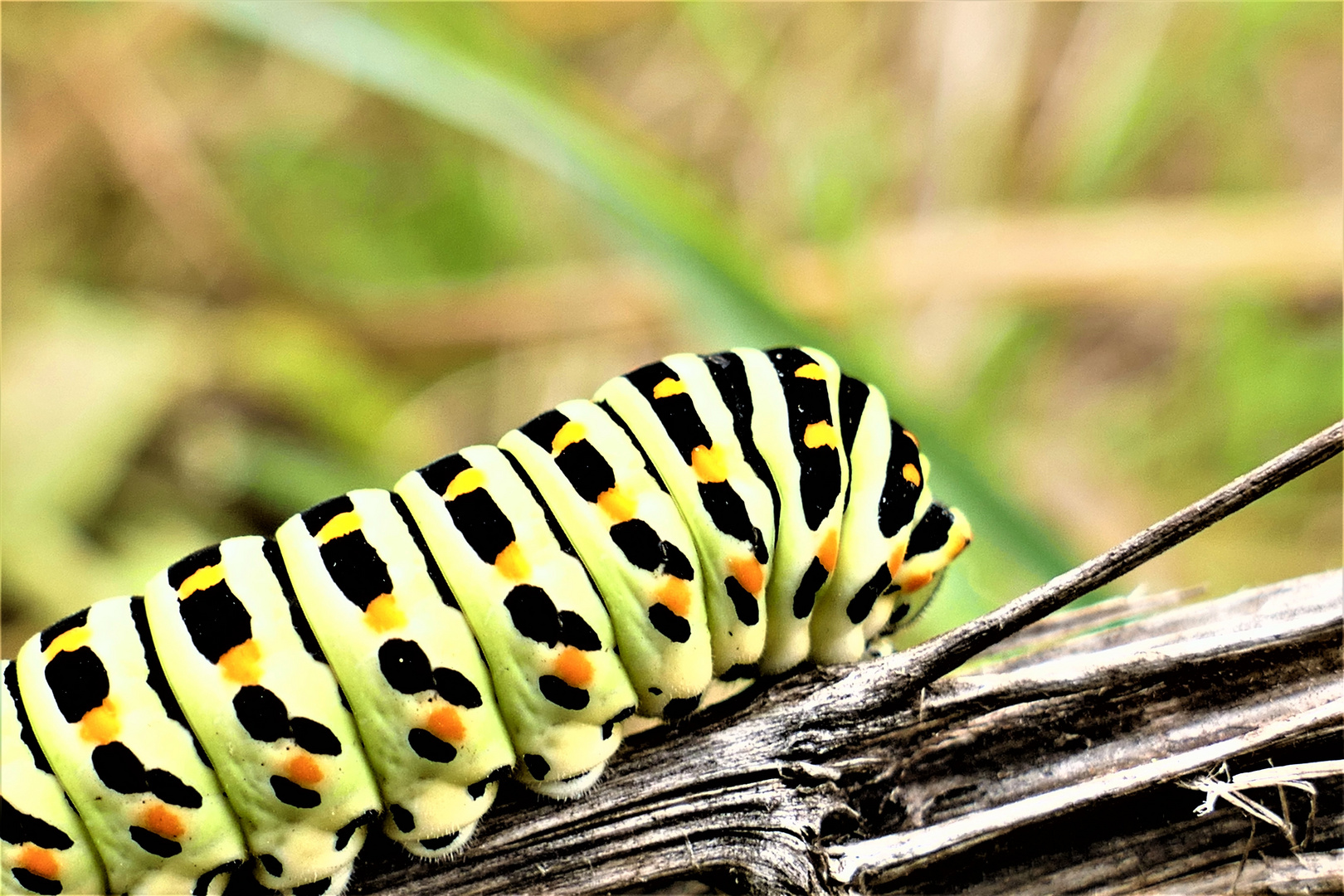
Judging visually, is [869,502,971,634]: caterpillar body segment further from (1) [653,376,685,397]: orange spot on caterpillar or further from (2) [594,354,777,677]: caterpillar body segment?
(1) [653,376,685,397]: orange spot on caterpillar

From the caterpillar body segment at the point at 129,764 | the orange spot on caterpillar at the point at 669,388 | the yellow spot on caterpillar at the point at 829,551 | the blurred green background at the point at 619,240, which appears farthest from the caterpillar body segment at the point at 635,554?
the blurred green background at the point at 619,240

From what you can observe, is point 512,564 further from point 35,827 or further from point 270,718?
point 35,827

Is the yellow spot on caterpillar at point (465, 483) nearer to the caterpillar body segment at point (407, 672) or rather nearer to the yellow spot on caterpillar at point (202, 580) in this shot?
the caterpillar body segment at point (407, 672)

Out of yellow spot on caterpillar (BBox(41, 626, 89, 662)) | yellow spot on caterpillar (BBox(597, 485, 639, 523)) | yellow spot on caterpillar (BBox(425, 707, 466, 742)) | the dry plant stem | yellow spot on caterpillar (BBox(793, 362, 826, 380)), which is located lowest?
yellow spot on caterpillar (BBox(425, 707, 466, 742))

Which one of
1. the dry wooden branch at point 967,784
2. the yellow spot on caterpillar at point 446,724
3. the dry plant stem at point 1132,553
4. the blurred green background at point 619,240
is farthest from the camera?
the blurred green background at point 619,240

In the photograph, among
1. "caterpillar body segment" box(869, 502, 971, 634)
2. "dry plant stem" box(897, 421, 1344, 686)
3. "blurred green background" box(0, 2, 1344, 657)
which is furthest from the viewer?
"blurred green background" box(0, 2, 1344, 657)

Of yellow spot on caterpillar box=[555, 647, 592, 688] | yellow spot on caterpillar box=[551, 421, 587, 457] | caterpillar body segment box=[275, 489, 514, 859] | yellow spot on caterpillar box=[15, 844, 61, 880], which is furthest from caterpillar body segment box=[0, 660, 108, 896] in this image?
yellow spot on caterpillar box=[551, 421, 587, 457]

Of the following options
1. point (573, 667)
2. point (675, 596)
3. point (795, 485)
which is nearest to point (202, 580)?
point (573, 667)

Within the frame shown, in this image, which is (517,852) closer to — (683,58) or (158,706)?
(158,706)
